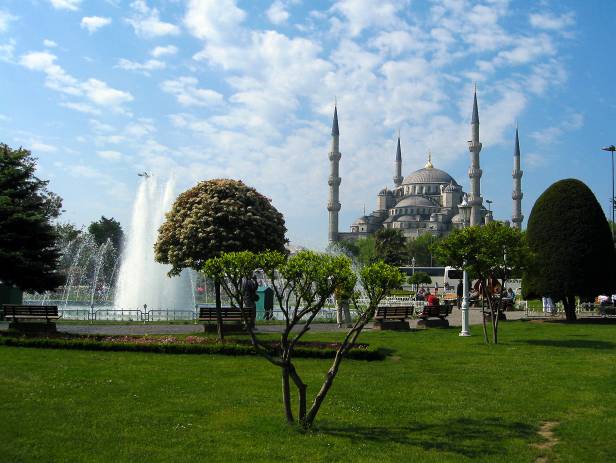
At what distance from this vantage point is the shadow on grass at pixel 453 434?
666cm

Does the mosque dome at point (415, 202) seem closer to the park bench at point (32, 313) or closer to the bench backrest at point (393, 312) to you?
the bench backrest at point (393, 312)

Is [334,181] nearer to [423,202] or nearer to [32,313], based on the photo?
[423,202]

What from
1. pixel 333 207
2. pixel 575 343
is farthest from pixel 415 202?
pixel 575 343

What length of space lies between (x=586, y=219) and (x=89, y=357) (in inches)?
748

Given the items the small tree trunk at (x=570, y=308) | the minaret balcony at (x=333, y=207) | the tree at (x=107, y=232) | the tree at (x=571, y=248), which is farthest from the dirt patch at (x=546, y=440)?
the minaret balcony at (x=333, y=207)

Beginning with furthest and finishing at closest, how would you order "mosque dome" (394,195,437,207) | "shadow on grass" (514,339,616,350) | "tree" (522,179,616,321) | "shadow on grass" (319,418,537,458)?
"mosque dome" (394,195,437,207) → "tree" (522,179,616,321) → "shadow on grass" (514,339,616,350) → "shadow on grass" (319,418,537,458)

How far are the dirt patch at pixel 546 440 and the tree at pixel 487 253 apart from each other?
8231 mm

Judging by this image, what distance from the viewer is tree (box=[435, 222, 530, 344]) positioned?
1598 cm

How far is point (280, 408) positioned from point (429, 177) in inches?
5128

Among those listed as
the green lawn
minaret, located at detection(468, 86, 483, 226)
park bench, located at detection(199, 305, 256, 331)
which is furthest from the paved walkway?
minaret, located at detection(468, 86, 483, 226)

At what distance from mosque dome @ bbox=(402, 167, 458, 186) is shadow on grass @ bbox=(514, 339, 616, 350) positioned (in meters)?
120

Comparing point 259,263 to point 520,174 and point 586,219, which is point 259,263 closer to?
point 586,219

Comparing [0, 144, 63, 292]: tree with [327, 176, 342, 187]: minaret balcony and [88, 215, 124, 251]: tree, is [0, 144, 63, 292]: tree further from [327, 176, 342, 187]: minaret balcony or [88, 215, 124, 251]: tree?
[327, 176, 342, 187]: minaret balcony

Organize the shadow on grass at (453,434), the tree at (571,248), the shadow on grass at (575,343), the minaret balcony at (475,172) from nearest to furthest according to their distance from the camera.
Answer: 1. the shadow on grass at (453,434)
2. the shadow on grass at (575,343)
3. the tree at (571,248)
4. the minaret balcony at (475,172)
